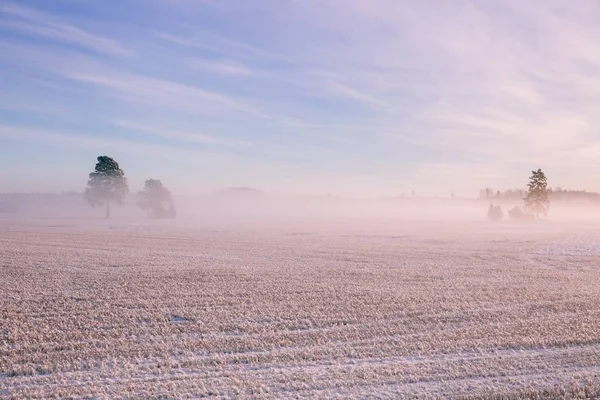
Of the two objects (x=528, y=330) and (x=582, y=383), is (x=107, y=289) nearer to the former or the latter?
(x=528, y=330)

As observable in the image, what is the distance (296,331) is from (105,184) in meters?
89.4

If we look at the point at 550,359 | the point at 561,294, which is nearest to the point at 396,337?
the point at 550,359

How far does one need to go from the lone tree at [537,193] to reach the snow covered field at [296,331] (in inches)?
2971

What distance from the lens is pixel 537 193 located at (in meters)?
98.0

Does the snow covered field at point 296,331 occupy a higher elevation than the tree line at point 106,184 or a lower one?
lower

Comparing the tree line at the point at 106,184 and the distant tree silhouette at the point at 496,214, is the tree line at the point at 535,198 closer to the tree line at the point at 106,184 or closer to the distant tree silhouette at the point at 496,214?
the distant tree silhouette at the point at 496,214

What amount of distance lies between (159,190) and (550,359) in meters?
97.0

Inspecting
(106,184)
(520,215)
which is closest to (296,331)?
(106,184)

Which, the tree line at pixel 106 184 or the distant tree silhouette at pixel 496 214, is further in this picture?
the distant tree silhouette at pixel 496 214

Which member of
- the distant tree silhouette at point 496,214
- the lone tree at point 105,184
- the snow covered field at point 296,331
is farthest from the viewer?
the distant tree silhouette at point 496,214

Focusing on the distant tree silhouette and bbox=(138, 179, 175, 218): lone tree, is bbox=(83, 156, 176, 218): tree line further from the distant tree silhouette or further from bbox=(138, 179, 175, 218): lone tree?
the distant tree silhouette

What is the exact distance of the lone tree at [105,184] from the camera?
3708 inches

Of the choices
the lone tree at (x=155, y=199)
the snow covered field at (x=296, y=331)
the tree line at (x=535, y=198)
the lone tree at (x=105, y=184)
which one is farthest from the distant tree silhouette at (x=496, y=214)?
the lone tree at (x=105, y=184)

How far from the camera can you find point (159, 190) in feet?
333
